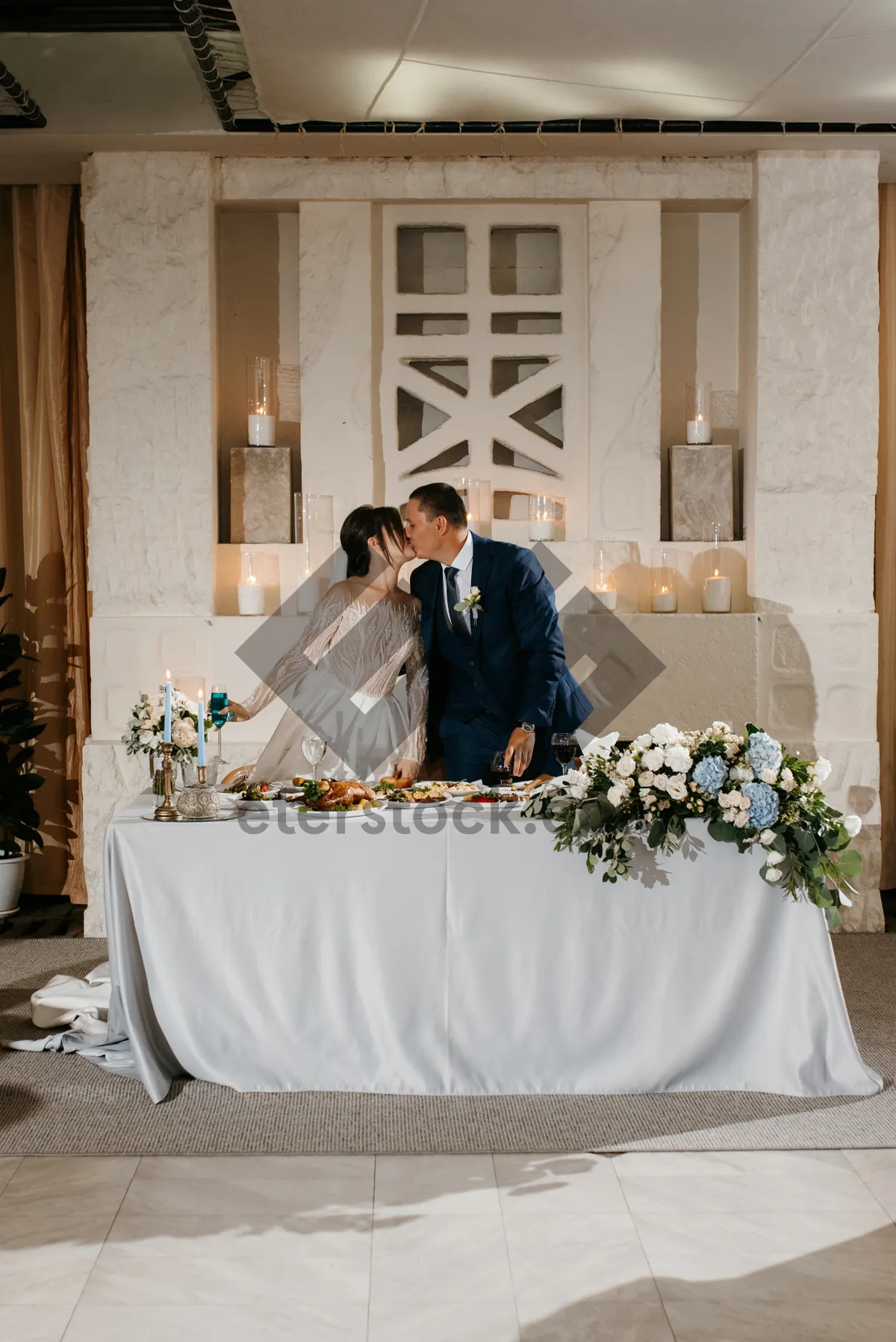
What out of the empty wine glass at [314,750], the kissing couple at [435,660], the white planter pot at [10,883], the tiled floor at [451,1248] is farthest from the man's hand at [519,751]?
the white planter pot at [10,883]

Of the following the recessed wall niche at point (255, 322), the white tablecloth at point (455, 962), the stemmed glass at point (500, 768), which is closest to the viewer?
the white tablecloth at point (455, 962)

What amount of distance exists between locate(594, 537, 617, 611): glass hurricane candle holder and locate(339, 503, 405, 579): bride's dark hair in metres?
0.98

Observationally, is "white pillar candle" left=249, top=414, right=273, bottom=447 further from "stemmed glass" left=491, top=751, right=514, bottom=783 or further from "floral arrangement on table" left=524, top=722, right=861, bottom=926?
"floral arrangement on table" left=524, top=722, right=861, bottom=926

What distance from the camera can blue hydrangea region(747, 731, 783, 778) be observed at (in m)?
3.17

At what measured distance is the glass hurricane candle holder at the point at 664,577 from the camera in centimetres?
547

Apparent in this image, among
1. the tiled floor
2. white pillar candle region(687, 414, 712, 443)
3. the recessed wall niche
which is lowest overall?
the tiled floor

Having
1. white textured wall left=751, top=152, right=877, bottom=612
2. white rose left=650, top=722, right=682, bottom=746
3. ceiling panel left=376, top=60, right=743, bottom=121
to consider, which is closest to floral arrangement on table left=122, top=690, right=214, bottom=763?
white rose left=650, top=722, right=682, bottom=746

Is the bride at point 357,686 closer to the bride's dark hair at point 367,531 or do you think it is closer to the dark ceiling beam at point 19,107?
the bride's dark hair at point 367,531

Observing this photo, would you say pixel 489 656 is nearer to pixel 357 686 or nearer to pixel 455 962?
pixel 357 686

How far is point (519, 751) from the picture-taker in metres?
4.39

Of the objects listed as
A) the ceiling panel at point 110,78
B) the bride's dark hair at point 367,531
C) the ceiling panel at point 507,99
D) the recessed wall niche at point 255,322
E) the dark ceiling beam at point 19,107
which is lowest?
the bride's dark hair at point 367,531

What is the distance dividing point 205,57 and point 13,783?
3100 millimetres

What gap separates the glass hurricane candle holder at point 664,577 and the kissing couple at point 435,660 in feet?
2.73

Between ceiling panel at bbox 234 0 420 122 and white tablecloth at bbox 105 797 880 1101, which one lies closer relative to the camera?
white tablecloth at bbox 105 797 880 1101
